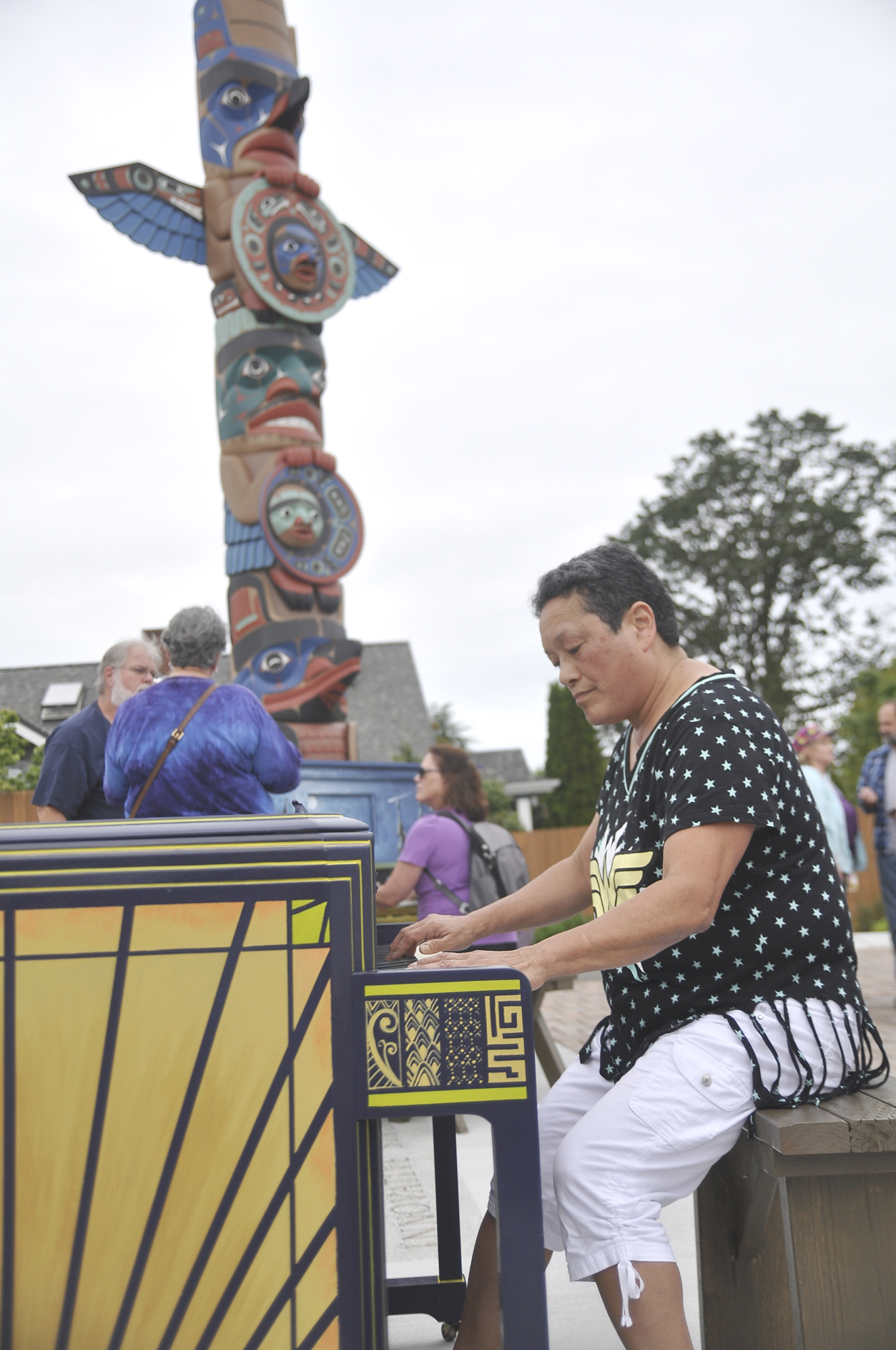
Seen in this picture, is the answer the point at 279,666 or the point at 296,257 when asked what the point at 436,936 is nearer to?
the point at 279,666

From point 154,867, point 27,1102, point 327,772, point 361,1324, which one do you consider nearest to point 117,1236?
point 27,1102

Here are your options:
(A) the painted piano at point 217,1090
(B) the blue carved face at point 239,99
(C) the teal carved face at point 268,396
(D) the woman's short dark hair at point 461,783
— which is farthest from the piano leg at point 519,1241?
(B) the blue carved face at point 239,99

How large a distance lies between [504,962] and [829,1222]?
682mm

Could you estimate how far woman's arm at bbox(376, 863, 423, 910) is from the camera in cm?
395

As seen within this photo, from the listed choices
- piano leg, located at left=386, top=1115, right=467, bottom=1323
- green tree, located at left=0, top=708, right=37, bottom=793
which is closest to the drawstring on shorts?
piano leg, located at left=386, top=1115, right=467, bottom=1323

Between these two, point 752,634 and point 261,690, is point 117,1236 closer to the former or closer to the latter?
point 261,690

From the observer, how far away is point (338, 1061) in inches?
55.9

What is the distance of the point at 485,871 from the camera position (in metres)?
4.02

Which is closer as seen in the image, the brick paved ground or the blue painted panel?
the brick paved ground

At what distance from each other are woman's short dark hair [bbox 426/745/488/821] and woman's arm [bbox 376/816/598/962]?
74.9 inches

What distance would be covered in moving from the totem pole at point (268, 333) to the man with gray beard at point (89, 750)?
4.30 meters

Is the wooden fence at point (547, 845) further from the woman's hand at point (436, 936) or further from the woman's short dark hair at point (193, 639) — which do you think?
the woman's hand at point (436, 936)

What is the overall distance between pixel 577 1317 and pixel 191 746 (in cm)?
164

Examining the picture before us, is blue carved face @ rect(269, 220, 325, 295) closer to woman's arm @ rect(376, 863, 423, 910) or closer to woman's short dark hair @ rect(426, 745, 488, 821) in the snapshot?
woman's short dark hair @ rect(426, 745, 488, 821)
